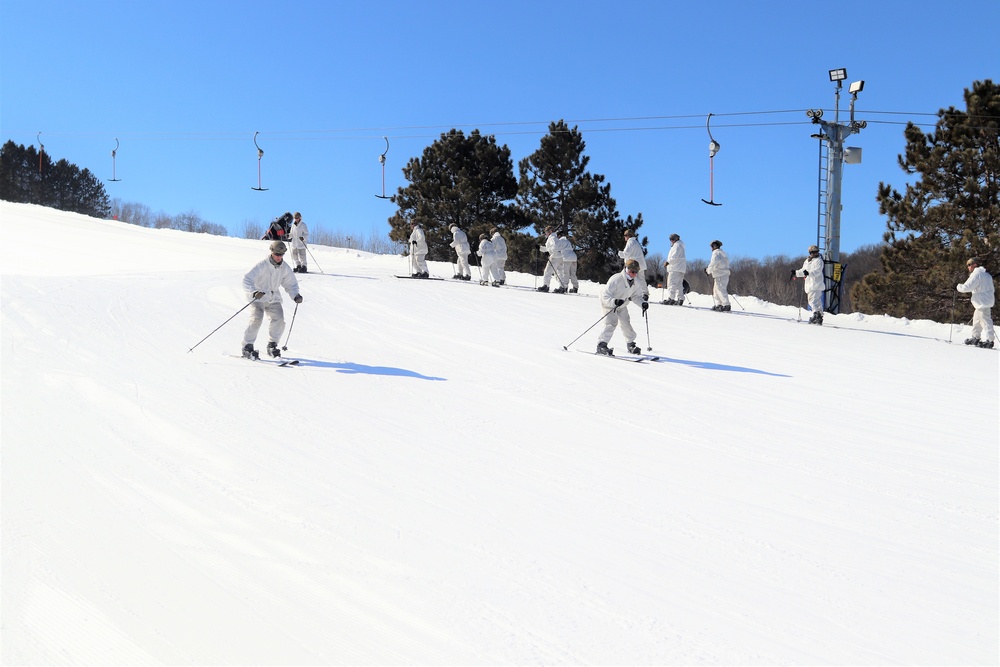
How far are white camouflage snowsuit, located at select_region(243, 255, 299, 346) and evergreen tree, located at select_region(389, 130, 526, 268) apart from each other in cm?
2793

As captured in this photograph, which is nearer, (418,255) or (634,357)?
(634,357)

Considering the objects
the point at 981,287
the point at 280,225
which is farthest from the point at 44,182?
the point at 981,287

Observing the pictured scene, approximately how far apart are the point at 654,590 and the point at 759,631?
640mm

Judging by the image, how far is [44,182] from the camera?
220ft

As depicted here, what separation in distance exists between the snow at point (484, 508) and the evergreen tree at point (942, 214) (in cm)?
1380

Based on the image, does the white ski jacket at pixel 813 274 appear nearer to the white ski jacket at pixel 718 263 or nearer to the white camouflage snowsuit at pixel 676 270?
the white ski jacket at pixel 718 263

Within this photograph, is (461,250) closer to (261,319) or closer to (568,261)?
(568,261)

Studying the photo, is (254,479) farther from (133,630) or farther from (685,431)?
(685,431)

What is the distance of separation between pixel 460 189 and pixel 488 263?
17.4 m

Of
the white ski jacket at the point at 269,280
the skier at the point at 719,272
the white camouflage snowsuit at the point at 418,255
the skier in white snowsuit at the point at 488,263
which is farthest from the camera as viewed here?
the white camouflage snowsuit at the point at 418,255

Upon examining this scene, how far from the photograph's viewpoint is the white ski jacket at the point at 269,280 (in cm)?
1117

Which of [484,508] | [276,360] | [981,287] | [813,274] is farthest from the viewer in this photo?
[813,274]

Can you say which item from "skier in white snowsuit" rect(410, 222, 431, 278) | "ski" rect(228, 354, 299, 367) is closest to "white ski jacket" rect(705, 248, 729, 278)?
"skier in white snowsuit" rect(410, 222, 431, 278)

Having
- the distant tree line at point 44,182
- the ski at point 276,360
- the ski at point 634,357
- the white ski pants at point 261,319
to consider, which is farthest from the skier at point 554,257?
the distant tree line at point 44,182
